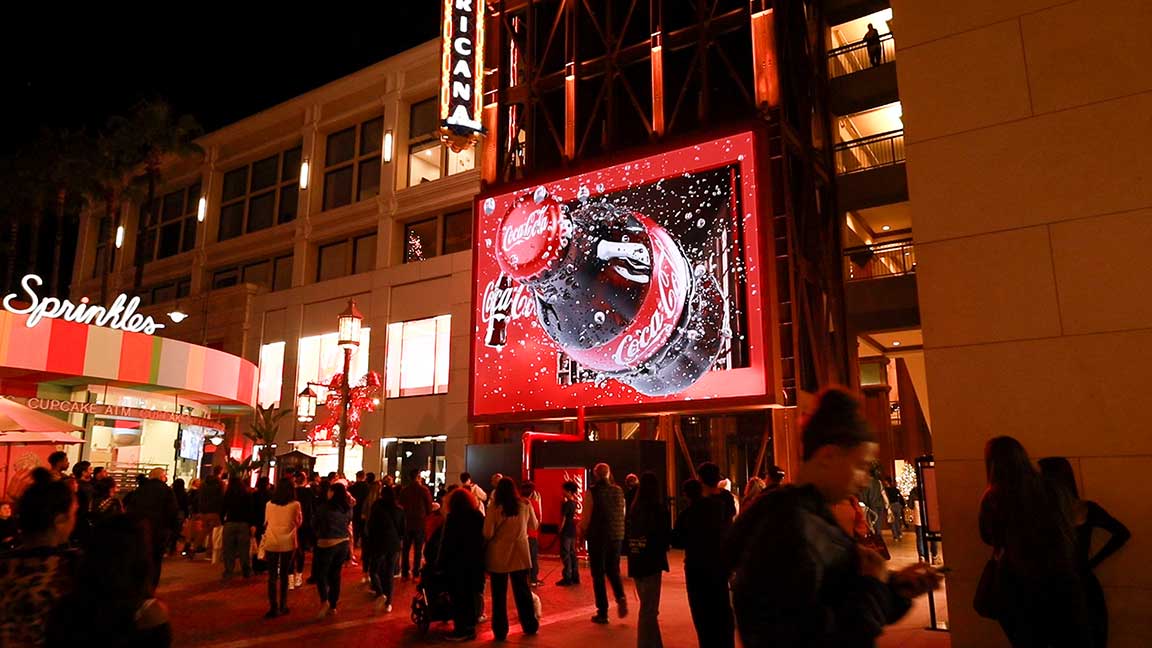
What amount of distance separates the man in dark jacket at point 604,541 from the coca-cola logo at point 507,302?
41.7 feet

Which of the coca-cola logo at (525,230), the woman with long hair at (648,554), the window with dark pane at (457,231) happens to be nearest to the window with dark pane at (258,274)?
the window with dark pane at (457,231)

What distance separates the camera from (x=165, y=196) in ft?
132

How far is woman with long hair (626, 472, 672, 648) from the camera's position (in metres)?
7.52

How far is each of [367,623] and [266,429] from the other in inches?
863

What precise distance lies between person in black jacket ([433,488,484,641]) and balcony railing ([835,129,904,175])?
18.3 meters

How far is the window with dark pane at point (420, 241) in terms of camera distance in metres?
28.8

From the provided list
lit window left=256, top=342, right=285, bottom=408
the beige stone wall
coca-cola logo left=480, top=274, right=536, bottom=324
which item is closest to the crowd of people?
the beige stone wall

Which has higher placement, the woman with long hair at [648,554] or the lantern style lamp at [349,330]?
the lantern style lamp at [349,330]

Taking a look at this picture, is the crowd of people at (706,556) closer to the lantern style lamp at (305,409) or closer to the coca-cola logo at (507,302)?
the coca-cola logo at (507,302)

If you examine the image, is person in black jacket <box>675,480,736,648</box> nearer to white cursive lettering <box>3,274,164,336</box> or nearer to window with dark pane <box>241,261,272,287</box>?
white cursive lettering <box>3,274,164,336</box>

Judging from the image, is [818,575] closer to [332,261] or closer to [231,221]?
[332,261]

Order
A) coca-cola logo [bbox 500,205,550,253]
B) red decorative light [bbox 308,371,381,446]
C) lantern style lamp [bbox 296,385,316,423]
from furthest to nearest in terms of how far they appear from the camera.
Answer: lantern style lamp [bbox 296,385,316,423]
red decorative light [bbox 308,371,381,446]
coca-cola logo [bbox 500,205,550,253]

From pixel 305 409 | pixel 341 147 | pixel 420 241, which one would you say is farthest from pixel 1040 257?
pixel 341 147

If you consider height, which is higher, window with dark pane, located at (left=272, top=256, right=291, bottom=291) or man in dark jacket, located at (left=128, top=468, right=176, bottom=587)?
window with dark pane, located at (left=272, top=256, right=291, bottom=291)
